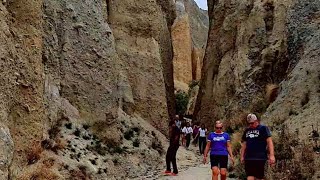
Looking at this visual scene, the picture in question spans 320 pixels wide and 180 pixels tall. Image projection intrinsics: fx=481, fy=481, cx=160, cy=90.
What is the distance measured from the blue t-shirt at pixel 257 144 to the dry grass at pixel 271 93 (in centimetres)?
1416

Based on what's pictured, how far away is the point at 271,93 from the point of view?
2336 cm

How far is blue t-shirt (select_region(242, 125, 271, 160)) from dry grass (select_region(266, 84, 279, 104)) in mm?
14164

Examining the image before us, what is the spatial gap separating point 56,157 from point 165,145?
9010 mm

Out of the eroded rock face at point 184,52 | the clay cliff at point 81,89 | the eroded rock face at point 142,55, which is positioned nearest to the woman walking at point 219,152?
the clay cliff at point 81,89

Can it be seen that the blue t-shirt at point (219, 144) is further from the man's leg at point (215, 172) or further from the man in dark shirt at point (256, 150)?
the man in dark shirt at point (256, 150)

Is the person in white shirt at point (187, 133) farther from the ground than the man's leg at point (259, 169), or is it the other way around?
the person in white shirt at point (187, 133)

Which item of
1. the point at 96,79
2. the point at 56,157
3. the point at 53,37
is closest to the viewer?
the point at 56,157

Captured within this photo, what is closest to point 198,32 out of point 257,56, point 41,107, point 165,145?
point 257,56

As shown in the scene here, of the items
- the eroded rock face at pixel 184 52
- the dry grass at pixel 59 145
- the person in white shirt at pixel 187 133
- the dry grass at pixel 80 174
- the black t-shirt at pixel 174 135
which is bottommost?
the dry grass at pixel 80 174

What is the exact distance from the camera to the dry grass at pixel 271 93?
23078 mm

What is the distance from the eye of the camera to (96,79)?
2081 centimetres

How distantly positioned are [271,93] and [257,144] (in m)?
14.7

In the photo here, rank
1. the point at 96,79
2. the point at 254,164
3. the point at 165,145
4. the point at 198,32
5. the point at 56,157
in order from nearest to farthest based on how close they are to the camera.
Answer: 1. the point at 254,164
2. the point at 56,157
3. the point at 96,79
4. the point at 165,145
5. the point at 198,32

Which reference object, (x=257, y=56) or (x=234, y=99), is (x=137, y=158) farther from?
(x=257, y=56)
